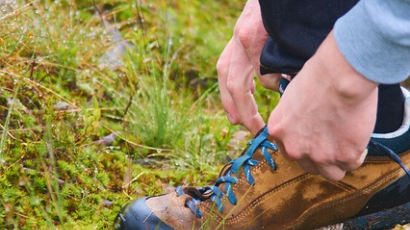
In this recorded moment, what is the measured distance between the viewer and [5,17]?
252 cm

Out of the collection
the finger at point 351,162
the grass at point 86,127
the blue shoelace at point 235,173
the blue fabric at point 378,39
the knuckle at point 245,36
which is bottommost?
the grass at point 86,127

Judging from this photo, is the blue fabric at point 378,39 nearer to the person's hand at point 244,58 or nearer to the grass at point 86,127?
the person's hand at point 244,58

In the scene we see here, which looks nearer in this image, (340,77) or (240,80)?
(340,77)

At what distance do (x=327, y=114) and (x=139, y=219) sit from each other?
2.67ft

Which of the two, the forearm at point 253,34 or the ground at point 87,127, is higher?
the forearm at point 253,34

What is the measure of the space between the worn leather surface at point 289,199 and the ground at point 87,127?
0.40 meters

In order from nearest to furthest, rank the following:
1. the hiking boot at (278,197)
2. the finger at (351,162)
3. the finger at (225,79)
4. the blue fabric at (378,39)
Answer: the blue fabric at (378,39) < the finger at (351,162) < the hiking boot at (278,197) < the finger at (225,79)

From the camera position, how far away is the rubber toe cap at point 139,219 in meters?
1.93

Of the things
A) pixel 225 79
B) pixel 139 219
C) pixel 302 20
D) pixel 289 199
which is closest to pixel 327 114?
pixel 302 20

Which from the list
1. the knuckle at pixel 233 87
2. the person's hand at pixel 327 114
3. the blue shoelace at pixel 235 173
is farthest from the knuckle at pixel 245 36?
the person's hand at pixel 327 114

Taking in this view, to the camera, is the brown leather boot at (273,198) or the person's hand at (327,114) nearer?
the person's hand at (327,114)

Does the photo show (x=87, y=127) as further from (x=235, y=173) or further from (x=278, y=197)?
(x=278, y=197)

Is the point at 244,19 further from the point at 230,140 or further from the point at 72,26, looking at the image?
the point at 72,26

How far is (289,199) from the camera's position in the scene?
→ 1.89m
